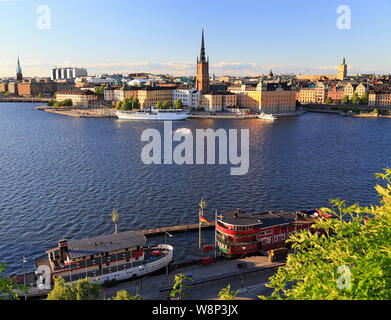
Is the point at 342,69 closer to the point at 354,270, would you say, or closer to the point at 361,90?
the point at 361,90

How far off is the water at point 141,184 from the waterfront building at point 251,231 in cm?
182

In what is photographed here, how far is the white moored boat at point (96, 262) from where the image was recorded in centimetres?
1521

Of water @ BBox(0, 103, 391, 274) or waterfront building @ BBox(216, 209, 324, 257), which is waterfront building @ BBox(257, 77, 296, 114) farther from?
waterfront building @ BBox(216, 209, 324, 257)

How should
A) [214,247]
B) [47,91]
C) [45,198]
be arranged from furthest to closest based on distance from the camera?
[47,91], [45,198], [214,247]

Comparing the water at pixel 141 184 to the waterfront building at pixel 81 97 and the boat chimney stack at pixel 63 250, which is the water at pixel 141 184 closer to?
the boat chimney stack at pixel 63 250

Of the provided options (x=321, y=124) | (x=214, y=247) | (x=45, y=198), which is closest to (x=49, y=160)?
(x=45, y=198)

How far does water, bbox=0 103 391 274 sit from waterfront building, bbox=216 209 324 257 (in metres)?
1.82

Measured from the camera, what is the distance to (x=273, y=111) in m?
92.9

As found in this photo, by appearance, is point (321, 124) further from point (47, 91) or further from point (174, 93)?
point (47, 91)

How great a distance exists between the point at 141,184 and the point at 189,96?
222ft

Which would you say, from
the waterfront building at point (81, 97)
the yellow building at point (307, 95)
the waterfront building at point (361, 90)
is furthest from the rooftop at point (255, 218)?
the yellow building at point (307, 95)

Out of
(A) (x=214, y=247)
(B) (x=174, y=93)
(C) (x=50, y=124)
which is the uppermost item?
(B) (x=174, y=93)

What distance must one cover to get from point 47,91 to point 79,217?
145137 mm

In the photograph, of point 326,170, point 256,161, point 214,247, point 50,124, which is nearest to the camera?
point 214,247
